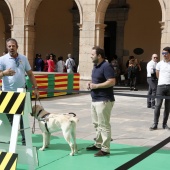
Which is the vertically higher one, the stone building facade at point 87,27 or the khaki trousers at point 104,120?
the stone building facade at point 87,27

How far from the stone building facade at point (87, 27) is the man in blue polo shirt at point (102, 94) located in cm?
907

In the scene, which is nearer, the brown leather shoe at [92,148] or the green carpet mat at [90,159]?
the green carpet mat at [90,159]

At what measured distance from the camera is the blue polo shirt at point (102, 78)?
5616mm

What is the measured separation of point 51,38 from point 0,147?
18.0 metres

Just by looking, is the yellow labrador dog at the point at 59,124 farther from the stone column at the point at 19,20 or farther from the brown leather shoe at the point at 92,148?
the stone column at the point at 19,20

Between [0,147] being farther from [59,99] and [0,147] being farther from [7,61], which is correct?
[59,99]

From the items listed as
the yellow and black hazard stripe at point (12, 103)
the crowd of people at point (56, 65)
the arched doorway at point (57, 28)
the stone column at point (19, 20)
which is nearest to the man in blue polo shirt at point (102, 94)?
the yellow and black hazard stripe at point (12, 103)

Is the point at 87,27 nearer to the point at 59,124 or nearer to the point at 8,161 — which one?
the point at 59,124

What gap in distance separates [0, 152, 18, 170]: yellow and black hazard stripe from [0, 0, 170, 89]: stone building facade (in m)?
11.3

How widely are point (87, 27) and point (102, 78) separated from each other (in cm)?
1059

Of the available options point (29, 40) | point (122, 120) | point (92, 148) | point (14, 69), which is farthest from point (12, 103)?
point (29, 40)

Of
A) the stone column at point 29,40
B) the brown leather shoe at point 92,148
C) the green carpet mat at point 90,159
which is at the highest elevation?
the stone column at point 29,40

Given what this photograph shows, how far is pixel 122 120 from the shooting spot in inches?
357

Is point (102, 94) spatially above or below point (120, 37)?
below
